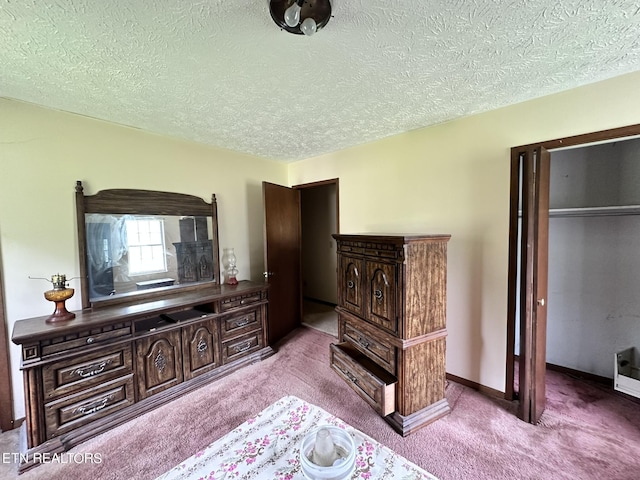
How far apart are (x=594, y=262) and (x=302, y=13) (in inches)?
119

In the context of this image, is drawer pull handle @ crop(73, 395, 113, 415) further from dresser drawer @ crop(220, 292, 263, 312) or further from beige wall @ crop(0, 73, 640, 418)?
dresser drawer @ crop(220, 292, 263, 312)

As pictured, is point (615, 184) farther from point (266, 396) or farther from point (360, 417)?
point (266, 396)

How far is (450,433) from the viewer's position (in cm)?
176

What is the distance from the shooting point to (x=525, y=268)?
188 centimetres

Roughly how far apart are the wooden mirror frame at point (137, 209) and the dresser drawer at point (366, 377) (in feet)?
5.12

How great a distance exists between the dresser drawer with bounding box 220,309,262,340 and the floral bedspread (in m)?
1.45

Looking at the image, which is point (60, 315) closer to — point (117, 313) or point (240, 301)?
point (117, 313)

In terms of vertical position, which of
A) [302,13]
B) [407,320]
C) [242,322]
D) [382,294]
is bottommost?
[242,322]

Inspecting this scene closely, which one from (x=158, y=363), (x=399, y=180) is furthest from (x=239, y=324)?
(x=399, y=180)

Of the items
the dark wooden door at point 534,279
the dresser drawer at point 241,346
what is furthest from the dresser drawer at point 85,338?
the dark wooden door at point 534,279

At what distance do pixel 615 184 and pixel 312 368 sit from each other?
314cm

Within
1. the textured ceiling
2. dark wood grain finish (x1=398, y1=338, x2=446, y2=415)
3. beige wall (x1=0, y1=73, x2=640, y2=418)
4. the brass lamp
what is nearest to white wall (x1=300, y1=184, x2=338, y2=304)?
beige wall (x1=0, y1=73, x2=640, y2=418)

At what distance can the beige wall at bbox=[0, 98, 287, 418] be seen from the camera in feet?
6.05

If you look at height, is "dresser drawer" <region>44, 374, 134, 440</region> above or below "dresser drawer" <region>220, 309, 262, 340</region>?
below
